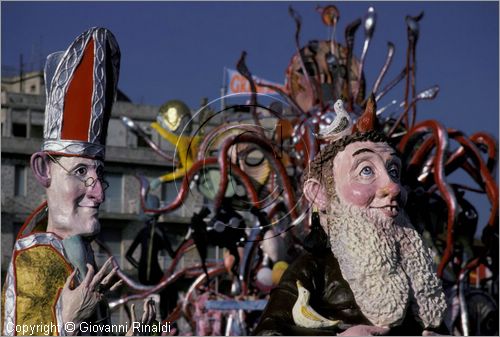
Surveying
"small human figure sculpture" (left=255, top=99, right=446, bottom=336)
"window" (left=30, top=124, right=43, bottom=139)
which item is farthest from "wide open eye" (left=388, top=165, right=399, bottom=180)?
"window" (left=30, top=124, right=43, bottom=139)

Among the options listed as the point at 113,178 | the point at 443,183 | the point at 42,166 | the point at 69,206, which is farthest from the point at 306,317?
the point at 113,178

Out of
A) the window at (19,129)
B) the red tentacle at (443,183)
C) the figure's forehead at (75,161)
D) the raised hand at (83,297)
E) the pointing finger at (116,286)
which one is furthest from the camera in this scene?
the window at (19,129)

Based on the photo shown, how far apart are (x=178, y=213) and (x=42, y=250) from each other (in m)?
24.7

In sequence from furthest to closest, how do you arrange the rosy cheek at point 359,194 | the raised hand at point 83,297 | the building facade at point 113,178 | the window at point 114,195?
the window at point 114,195 < the building facade at point 113,178 < the rosy cheek at point 359,194 < the raised hand at point 83,297

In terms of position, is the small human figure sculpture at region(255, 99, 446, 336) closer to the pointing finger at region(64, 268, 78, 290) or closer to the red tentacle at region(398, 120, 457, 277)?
the pointing finger at region(64, 268, 78, 290)

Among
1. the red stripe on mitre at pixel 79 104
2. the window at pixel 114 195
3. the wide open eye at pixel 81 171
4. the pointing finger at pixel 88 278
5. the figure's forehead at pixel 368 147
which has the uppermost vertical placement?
the window at pixel 114 195

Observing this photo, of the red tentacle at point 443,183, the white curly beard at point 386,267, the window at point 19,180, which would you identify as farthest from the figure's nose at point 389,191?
the window at point 19,180

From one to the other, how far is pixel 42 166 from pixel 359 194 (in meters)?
1.90

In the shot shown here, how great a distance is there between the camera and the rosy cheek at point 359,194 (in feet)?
24.5

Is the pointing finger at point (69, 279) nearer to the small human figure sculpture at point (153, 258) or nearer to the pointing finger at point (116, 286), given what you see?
the pointing finger at point (116, 286)

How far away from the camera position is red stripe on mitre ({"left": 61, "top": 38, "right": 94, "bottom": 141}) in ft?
24.2

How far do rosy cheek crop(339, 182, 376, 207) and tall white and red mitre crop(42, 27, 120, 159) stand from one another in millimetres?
1499

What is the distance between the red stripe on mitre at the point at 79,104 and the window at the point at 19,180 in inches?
926

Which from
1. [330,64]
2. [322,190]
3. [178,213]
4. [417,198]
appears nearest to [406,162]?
[417,198]
